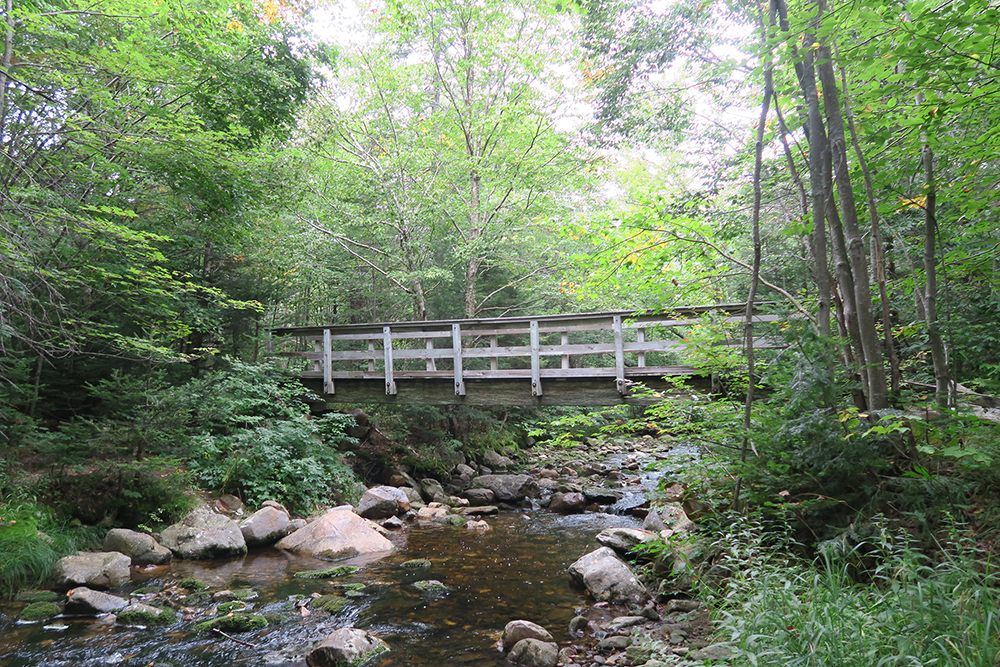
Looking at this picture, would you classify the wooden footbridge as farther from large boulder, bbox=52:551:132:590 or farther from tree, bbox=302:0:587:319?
large boulder, bbox=52:551:132:590

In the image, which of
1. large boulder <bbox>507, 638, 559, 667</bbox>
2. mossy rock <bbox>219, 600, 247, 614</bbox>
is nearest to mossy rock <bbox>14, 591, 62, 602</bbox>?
mossy rock <bbox>219, 600, 247, 614</bbox>

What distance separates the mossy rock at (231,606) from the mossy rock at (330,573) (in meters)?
1.02

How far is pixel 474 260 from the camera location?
13.1m

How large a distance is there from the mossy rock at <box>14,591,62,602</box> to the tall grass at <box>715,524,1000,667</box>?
5986 mm

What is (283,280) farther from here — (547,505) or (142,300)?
(547,505)

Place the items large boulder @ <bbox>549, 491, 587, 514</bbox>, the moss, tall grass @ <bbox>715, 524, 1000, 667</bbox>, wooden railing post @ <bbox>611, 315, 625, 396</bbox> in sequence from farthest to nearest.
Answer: large boulder @ <bbox>549, 491, 587, 514</bbox> → wooden railing post @ <bbox>611, 315, 625, 396</bbox> → the moss → tall grass @ <bbox>715, 524, 1000, 667</bbox>

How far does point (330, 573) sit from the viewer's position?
21.0ft

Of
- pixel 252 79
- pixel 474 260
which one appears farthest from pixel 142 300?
pixel 474 260

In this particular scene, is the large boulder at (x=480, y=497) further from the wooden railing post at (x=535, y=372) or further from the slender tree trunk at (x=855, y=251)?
the slender tree trunk at (x=855, y=251)

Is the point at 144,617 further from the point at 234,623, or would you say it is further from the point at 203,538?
the point at 203,538

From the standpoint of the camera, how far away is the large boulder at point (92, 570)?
5539 millimetres

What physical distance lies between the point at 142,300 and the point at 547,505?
7.72 meters

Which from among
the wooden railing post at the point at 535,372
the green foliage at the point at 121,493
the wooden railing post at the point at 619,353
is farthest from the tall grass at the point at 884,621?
the green foliage at the point at 121,493

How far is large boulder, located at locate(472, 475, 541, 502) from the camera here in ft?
35.4
